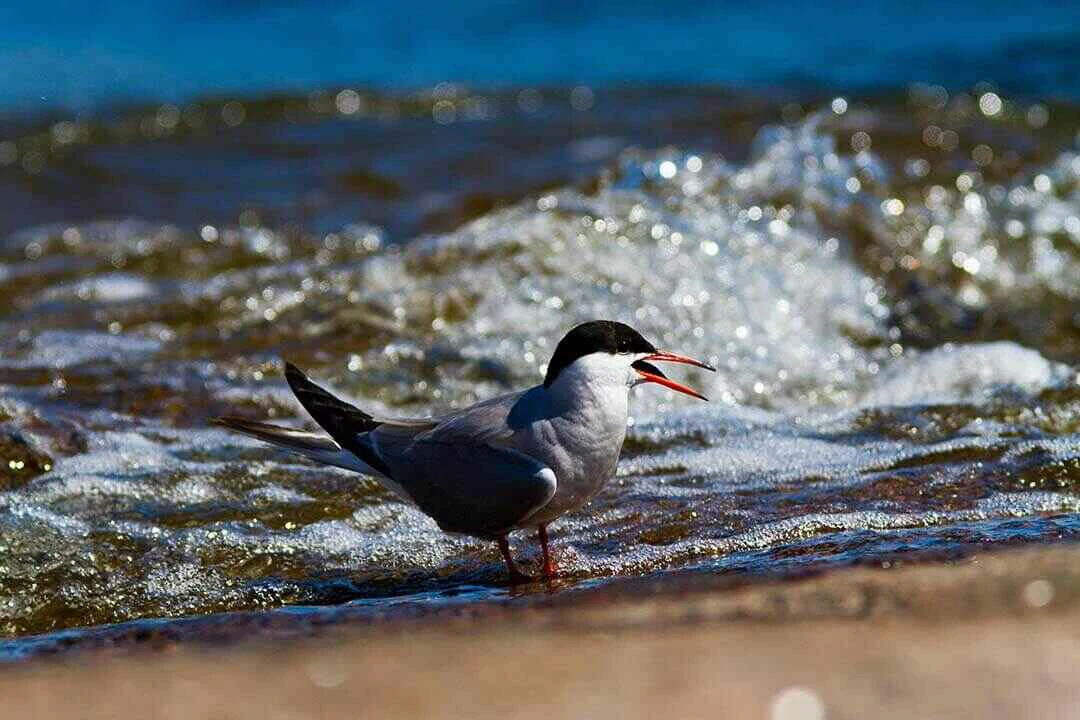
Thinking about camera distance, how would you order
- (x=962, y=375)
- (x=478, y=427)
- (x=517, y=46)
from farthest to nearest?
(x=517, y=46) < (x=962, y=375) < (x=478, y=427)

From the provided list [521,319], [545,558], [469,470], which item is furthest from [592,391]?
[521,319]

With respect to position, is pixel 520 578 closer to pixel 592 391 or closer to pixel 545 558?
pixel 545 558

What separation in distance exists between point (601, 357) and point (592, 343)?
1.6 inches

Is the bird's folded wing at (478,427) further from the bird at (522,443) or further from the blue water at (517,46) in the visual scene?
the blue water at (517,46)

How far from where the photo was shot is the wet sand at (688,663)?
93.9 inches

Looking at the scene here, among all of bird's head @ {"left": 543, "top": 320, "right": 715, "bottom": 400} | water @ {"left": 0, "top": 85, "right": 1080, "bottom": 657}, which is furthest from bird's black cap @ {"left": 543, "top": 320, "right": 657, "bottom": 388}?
water @ {"left": 0, "top": 85, "right": 1080, "bottom": 657}

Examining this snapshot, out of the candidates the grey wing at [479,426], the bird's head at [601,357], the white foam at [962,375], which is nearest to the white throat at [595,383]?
the bird's head at [601,357]

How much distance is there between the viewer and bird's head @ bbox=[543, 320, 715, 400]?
12.4 ft

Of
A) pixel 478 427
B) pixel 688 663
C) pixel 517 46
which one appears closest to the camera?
pixel 688 663

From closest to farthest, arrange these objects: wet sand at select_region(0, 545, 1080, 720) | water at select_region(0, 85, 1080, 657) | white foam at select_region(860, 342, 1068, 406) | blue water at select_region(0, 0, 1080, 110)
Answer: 1. wet sand at select_region(0, 545, 1080, 720)
2. water at select_region(0, 85, 1080, 657)
3. white foam at select_region(860, 342, 1068, 406)
4. blue water at select_region(0, 0, 1080, 110)

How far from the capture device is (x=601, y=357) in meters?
3.80

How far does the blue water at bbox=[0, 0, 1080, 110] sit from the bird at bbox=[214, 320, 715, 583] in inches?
298

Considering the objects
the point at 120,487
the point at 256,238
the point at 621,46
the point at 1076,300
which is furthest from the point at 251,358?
the point at 621,46

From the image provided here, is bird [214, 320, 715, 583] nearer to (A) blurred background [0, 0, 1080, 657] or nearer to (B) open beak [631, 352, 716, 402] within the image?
(B) open beak [631, 352, 716, 402]
